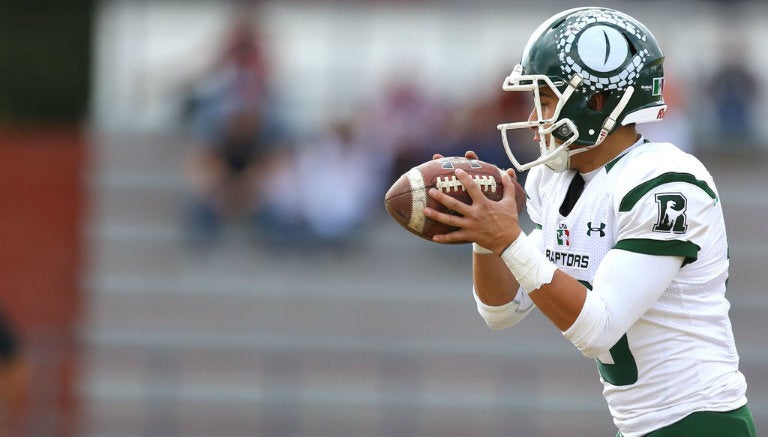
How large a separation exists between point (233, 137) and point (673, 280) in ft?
25.3

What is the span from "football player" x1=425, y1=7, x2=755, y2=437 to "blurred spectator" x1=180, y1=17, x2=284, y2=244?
7345 millimetres

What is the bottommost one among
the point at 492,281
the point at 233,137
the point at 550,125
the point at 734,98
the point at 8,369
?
the point at 8,369

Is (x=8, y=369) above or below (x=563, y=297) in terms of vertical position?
below

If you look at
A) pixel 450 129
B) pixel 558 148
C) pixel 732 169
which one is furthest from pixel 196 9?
pixel 558 148

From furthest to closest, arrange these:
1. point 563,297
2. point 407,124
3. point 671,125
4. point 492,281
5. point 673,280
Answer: point 407,124 → point 671,125 → point 492,281 → point 673,280 → point 563,297

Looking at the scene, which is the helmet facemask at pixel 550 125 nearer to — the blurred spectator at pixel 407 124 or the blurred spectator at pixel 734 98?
the blurred spectator at pixel 407 124

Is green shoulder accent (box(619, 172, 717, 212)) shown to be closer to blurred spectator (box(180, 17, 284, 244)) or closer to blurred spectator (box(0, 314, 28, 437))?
blurred spectator (box(0, 314, 28, 437))

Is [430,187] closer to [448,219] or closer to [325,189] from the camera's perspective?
[448,219]

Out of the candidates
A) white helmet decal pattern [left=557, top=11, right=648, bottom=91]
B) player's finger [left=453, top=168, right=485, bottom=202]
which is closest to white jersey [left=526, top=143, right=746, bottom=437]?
white helmet decal pattern [left=557, top=11, right=648, bottom=91]

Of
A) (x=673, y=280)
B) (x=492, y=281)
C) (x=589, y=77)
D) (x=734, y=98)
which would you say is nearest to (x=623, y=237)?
(x=673, y=280)

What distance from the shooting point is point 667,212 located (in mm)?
3459

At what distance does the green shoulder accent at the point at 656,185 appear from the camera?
3.52 m

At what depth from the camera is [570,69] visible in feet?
12.0

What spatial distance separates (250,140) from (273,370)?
2035 mm
